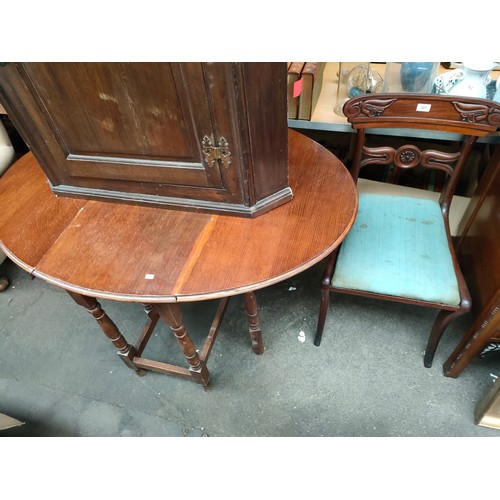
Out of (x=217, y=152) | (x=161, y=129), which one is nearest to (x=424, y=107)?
(x=217, y=152)

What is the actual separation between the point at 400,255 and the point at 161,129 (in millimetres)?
905

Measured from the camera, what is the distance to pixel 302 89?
137 cm

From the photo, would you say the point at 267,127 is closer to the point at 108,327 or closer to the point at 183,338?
the point at 183,338

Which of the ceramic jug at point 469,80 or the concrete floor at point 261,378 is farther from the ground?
the ceramic jug at point 469,80

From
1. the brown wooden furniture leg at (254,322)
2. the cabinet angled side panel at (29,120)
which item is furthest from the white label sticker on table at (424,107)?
the cabinet angled side panel at (29,120)

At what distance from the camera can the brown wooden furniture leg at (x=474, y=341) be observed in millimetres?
1147

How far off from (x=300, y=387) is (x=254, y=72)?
4.00 ft

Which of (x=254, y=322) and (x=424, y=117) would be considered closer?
(x=424, y=117)

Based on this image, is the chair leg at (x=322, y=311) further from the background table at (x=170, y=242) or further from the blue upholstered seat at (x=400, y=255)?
the background table at (x=170, y=242)

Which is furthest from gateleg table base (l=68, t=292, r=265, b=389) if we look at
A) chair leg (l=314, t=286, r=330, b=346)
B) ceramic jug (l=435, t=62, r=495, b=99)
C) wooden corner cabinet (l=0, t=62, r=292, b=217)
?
ceramic jug (l=435, t=62, r=495, b=99)

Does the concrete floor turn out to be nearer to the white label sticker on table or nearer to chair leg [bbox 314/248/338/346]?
chair leg [bbox 314/248/338/346]

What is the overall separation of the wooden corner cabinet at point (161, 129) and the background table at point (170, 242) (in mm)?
57

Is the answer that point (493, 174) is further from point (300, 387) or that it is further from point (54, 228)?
point (54, 228)

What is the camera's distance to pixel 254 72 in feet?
2.41
